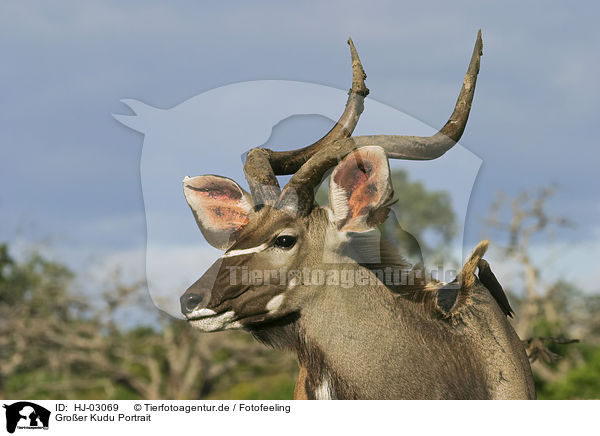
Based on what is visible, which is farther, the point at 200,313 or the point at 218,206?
the point at 218,206

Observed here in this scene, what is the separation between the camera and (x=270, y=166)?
4148mm

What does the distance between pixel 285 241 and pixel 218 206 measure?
0.60 metres

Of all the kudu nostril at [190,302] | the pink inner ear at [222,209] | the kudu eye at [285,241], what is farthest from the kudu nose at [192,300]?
the pink inner ear at [222,209]

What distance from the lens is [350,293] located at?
12.7ft

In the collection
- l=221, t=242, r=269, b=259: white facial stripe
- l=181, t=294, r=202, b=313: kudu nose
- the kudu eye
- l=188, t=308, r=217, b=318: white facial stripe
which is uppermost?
the kudu eye

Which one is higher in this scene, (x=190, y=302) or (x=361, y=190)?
(x=361, y=190)

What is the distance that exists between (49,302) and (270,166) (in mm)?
27940

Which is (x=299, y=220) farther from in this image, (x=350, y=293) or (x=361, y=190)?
(x=350, y=293)
